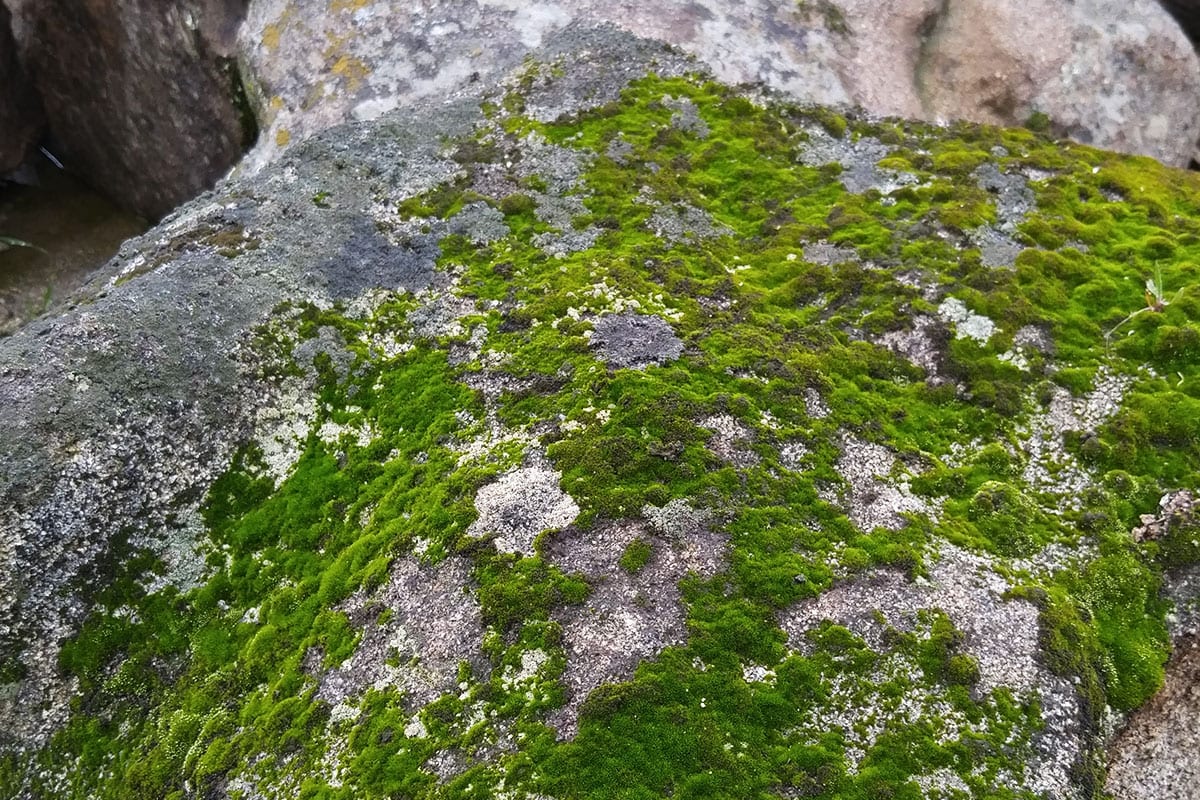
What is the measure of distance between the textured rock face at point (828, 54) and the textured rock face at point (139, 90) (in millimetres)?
995

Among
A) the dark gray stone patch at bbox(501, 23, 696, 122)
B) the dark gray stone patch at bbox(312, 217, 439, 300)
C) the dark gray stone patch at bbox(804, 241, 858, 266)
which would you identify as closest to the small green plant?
the dark gray stone patch at bbox(804, 241, 858, 266)

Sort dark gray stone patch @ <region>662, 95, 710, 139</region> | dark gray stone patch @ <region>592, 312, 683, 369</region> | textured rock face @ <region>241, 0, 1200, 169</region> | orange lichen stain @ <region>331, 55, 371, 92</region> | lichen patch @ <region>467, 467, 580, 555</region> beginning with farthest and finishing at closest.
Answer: textured rock face @ <region>241, 0, 1200, 169</region> < orange lichen stain @ <region>331, 55, 371, 92</region> < dark gray stone patch @ <region>662, 95, 710, 139</region> < dark gray stone patch @ <region>592, 312, 683, 369</region> < lichen patch @ <region>467, 467, 580, 555</region>

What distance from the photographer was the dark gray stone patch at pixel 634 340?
7.20 metres

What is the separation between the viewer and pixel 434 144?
999cm

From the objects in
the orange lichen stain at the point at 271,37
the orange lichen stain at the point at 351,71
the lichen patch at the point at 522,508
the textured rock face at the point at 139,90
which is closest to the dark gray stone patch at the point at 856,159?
the lichen patch at the point at 522,508

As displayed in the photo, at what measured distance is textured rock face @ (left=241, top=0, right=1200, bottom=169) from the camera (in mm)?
11188

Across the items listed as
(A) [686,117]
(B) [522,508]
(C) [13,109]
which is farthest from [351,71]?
(C) [13,109]

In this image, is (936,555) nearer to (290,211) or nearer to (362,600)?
(362,600)

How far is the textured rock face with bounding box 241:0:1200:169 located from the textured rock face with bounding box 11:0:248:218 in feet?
3.26

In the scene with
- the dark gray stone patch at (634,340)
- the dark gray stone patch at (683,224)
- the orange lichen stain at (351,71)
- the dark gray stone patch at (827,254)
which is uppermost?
the orange lichen stain at (351,71)

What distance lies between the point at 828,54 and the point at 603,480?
27.4 ft

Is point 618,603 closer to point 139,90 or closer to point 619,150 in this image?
point 619,150

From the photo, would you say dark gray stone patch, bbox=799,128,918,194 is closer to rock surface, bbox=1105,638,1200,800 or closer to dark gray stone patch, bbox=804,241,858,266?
dark gray stone patch, bbox=804,241,858,266

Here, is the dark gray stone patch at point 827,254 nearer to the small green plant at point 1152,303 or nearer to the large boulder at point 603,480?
the large boulder at point 603,480
